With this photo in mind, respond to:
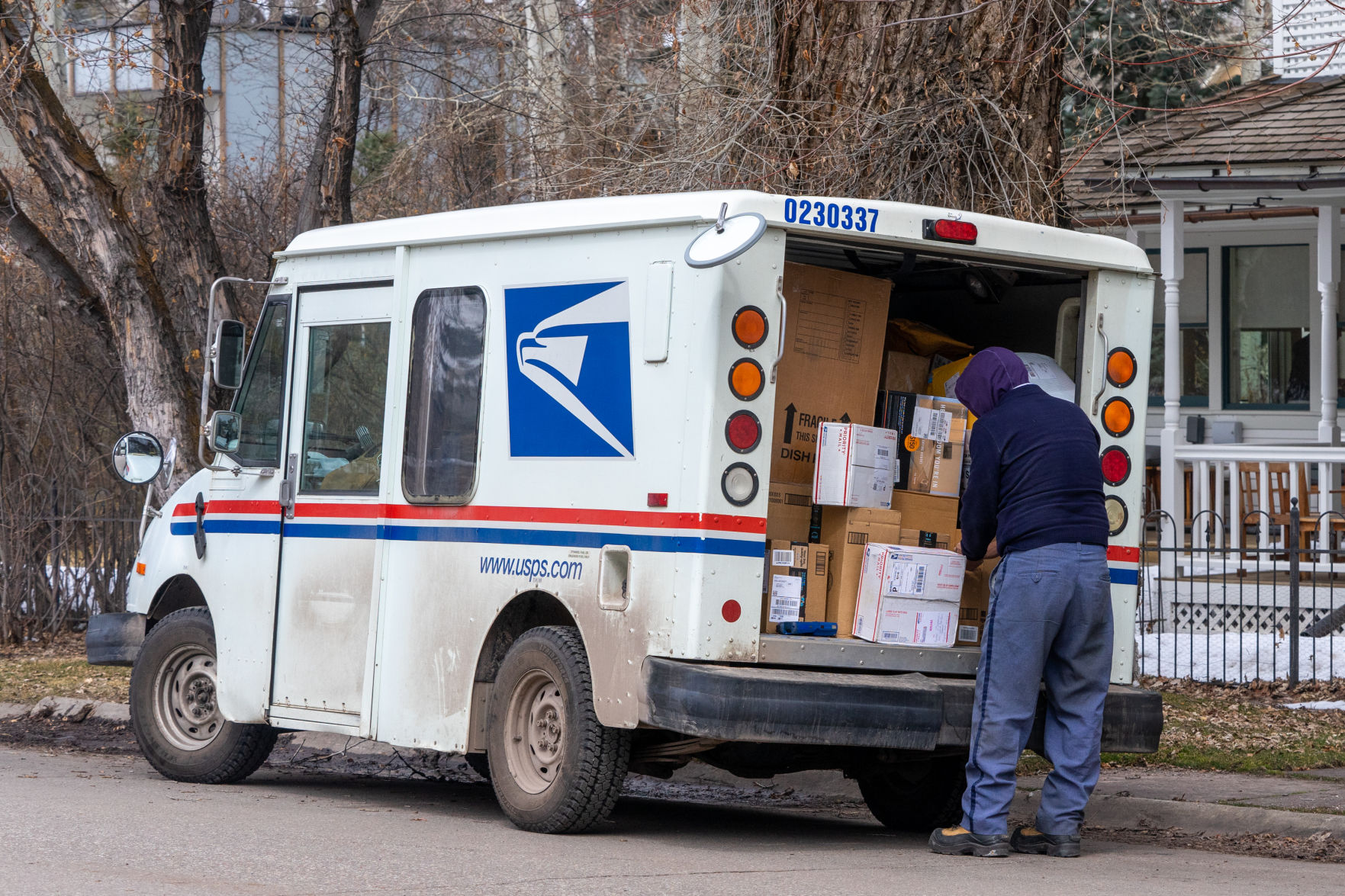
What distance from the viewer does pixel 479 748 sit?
676cm

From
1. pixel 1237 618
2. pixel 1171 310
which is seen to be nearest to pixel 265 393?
pixel 1237 618

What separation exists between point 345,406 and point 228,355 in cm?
86

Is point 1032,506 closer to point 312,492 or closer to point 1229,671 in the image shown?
point 312,492

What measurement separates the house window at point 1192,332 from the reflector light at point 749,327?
48.5 feet

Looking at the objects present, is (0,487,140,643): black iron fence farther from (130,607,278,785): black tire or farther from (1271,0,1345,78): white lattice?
(1271,0,1345,78): white lattice

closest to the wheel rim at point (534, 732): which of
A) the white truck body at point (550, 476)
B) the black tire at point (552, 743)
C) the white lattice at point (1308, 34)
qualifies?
the black tire at point (552, 743)

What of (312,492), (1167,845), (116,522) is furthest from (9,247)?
(1167,845)

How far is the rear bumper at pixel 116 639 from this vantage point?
850cm

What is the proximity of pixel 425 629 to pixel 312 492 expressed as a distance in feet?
3.33

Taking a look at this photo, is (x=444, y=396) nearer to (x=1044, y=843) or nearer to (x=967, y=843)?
(x=967, y=843)

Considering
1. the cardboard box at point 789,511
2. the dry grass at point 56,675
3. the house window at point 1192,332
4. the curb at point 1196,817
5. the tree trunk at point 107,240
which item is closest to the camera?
the cardboard box at point 789,511

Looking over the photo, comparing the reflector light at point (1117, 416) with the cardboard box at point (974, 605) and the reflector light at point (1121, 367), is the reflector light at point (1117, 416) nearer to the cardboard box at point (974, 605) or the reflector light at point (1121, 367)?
the reflector light at point (1121, 367)

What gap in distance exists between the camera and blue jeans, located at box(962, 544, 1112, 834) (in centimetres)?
614

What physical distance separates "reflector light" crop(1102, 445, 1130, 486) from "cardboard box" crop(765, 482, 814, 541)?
1.28 m
